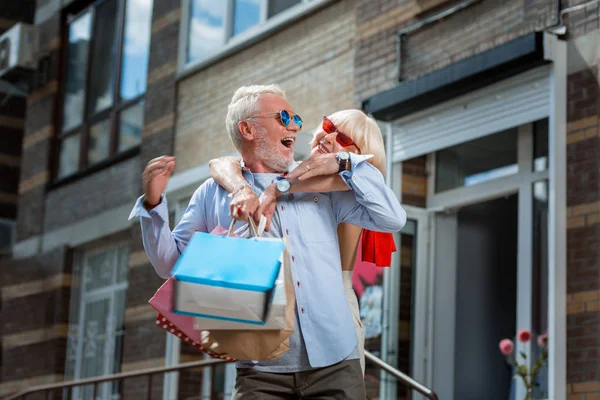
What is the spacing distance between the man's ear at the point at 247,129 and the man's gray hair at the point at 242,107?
0.06 feet

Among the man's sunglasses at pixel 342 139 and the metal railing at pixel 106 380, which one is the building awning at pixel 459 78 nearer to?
the metal railing at pixel 106 380

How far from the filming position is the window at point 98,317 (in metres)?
14.2

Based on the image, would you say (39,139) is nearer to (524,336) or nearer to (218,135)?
(218,135)

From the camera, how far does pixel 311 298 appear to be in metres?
3.48

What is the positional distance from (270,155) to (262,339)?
77cm

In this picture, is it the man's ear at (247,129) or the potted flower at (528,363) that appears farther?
the potted flower at (528,363)

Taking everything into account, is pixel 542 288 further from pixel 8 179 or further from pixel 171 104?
pixel 8 179

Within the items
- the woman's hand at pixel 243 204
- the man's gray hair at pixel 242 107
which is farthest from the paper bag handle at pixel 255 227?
the man's gray hair at pixel 242 107

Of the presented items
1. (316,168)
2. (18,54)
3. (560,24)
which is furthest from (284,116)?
(18,54)

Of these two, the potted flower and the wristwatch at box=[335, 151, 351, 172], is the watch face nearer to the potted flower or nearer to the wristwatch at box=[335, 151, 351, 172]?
the wristwatch at box=[335, 151, 351, 172]

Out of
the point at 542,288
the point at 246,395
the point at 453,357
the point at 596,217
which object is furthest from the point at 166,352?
the point at 246,395

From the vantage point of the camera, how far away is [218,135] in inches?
492

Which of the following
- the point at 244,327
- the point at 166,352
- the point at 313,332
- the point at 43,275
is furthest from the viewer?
the point at 43,275

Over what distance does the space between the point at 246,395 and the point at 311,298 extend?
0.37 meters
